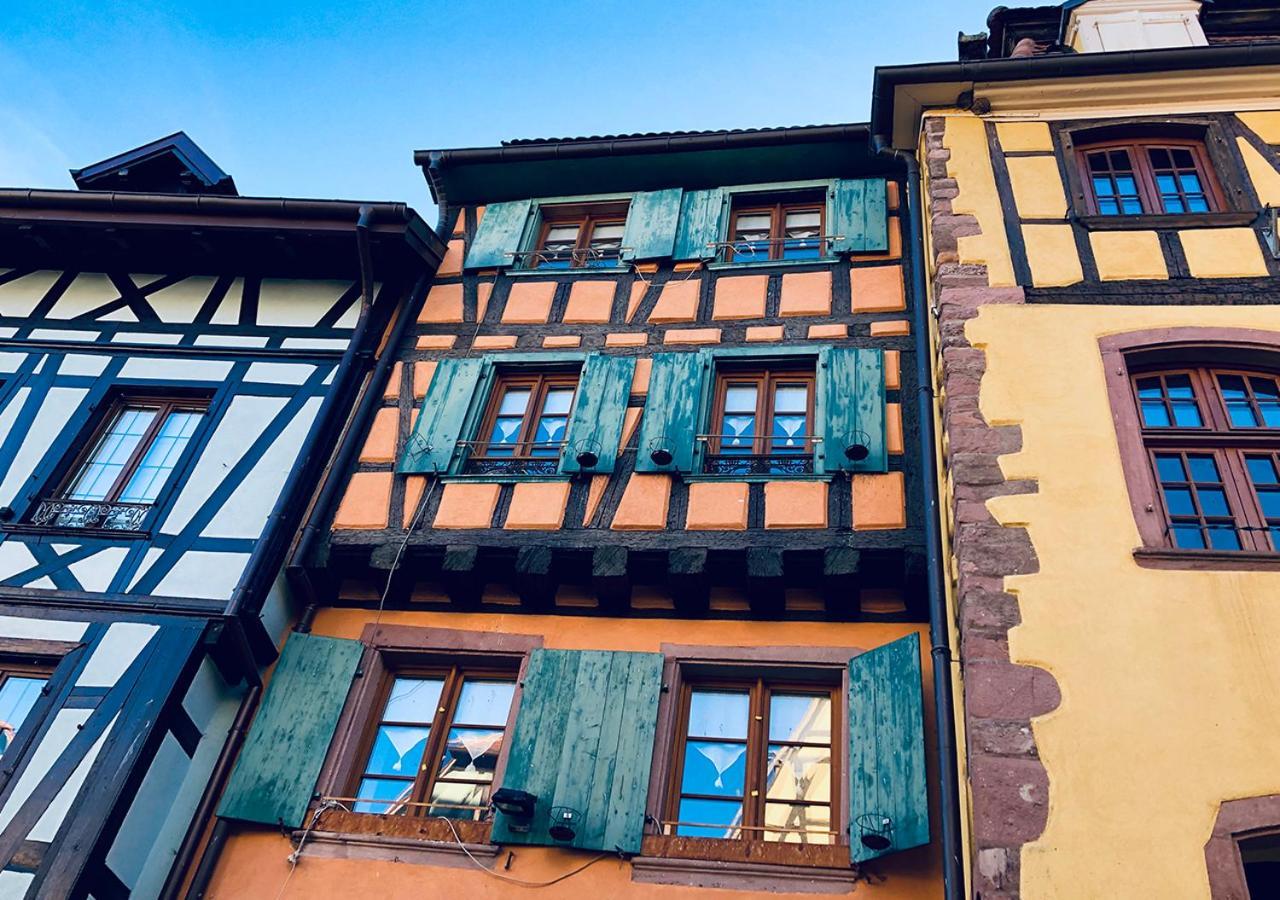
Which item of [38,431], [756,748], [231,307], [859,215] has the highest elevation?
[859,215]

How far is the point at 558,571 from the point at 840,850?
2469 mm

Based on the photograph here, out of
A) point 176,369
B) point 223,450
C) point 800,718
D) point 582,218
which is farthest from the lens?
point 582,218

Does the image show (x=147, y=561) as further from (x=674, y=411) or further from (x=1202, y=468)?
(x=1202, y=468)

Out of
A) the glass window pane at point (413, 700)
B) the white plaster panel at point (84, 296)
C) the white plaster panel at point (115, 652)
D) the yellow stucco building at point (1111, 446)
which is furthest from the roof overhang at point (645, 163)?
the white plaster panel at point (115, 652)

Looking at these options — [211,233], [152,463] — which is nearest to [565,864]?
[152,463]

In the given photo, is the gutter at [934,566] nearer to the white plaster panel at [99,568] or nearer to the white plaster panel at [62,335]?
the white plaster panel at [99,568]

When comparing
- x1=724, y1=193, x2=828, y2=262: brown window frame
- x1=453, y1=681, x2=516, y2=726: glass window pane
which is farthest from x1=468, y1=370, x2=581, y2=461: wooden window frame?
x1=724, y1=193, x2=828, y2=262: brown window frame

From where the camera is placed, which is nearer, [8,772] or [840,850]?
[840,850]

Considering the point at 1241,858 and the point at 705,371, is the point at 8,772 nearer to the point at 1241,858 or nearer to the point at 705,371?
the point at 705,371

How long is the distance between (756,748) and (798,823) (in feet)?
1.64

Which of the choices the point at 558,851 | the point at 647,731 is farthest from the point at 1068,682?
the point at 558,851

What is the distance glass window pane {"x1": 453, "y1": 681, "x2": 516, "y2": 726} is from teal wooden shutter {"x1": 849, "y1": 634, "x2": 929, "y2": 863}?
7.00ft

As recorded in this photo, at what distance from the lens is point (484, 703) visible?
682 centimetres

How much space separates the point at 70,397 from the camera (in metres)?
8.62
